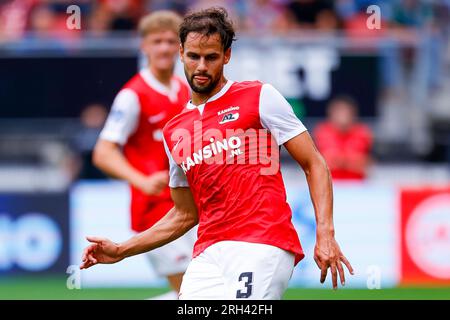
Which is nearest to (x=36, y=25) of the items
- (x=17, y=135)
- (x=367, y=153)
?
(x=17, y=135)

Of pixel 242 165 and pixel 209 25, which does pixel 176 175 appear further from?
pixel 209 25

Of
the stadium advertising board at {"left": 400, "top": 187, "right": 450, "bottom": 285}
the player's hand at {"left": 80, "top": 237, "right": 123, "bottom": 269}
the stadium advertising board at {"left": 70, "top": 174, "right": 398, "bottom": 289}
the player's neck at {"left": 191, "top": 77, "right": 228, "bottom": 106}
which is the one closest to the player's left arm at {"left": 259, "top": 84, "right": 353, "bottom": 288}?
the player's neck at {"left": 191, "top": 77, "right": 228, "bottom": 106}

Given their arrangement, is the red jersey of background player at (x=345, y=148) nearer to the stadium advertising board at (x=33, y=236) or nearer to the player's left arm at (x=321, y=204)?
the stadium advertising board at (x=33, y=236)

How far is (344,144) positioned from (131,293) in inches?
139

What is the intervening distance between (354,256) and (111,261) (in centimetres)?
696

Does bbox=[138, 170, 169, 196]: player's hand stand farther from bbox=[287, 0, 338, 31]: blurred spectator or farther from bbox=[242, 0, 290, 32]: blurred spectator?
bbox=[242, 0, 290, 32]: blurred spectator

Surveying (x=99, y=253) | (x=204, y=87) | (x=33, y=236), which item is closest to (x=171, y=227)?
(x=99, y=253)

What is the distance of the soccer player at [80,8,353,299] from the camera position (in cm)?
594

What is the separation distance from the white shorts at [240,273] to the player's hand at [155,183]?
1991mm

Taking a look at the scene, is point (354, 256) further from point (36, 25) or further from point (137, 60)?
point (36, 25)

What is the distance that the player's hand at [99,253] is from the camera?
241 inches

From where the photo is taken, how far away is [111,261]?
6.27 m

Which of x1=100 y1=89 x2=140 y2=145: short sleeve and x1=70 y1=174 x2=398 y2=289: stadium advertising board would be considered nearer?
x1=100 y1=89 x2=140 y2=145: short sleeve

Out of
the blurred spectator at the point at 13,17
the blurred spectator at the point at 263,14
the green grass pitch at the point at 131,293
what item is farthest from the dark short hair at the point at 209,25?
the blurred spectator at the point at 263,14
